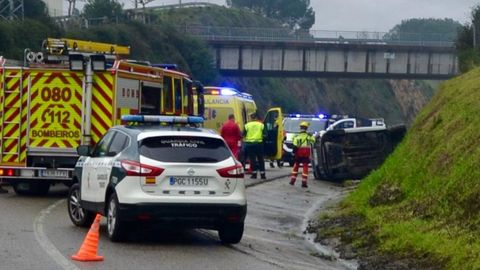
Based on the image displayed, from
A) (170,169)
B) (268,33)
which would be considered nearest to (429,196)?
(170,169)

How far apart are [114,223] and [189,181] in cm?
117

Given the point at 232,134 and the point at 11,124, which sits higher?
the point at 11,124

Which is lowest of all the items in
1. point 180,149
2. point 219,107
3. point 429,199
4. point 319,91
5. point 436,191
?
point 319,91

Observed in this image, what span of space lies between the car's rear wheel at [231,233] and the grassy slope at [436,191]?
6.29 feet

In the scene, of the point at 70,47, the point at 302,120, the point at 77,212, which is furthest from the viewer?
the point at 302,120

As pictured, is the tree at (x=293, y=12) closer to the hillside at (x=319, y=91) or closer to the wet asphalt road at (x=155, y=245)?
the hillside at (x=319, y=91)

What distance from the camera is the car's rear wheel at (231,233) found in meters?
15.4

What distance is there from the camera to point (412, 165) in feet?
63.0

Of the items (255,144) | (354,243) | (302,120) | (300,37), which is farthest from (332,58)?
(354,243)

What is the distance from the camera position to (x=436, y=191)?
53.8ft

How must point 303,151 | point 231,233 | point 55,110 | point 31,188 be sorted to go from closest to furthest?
point 231,233
point 55,110
point 31,188
point 303,151

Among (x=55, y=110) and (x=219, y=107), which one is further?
(x=219, y=107)

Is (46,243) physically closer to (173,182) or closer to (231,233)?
(173,182)

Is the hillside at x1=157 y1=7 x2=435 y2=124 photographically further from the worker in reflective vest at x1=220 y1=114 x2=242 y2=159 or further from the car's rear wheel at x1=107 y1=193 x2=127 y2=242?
the car's rear wheel at x1=107 y1=193 x2=127 y2=242
